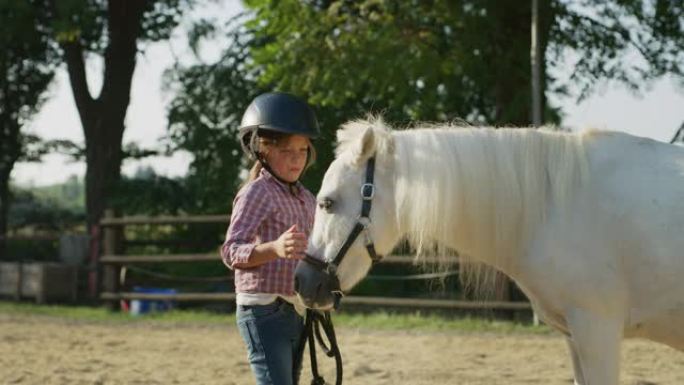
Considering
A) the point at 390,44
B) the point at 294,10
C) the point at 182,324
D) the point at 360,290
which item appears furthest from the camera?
the point at 360,290

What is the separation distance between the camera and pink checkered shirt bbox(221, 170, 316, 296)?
3.18 meters

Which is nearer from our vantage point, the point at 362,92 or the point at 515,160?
the point at 515,160

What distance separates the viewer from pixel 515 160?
11.4ft

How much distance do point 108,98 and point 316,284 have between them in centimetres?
1498

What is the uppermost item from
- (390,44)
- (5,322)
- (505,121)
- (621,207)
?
(390,44)

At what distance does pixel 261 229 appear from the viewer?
3287 millimetres

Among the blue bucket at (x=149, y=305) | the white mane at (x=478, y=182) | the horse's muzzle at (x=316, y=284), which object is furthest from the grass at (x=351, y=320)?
the horse's muzzle at (x=316, y=284)

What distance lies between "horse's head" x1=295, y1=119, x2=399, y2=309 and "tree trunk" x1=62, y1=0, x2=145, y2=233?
13883 millimetres

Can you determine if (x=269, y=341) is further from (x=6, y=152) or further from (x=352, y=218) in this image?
(x=6, y=152)

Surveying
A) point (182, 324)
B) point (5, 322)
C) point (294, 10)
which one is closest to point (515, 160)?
point (182, 324)

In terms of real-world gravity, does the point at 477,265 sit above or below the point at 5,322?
above

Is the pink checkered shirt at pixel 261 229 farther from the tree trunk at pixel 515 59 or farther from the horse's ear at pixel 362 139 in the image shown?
the tree trunk at pixel 515 59

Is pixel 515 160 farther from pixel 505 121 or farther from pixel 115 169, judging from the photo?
pixel 115 169

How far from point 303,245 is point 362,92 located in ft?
32.7
